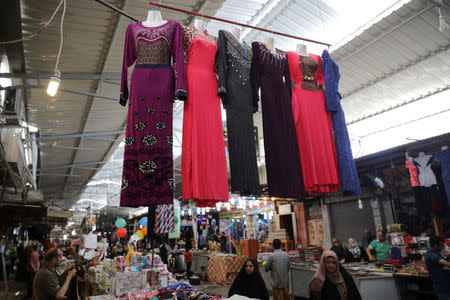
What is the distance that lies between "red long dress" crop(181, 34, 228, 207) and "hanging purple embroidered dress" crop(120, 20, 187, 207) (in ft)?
0.34

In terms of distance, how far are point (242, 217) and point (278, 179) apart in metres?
16.0

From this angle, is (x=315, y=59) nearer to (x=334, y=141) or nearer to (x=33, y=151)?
(x=334, y=141)

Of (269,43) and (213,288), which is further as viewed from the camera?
(213,288)

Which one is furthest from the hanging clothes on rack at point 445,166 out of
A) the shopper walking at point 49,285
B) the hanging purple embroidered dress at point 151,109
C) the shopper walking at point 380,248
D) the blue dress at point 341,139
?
the shopper walking at point 49,285

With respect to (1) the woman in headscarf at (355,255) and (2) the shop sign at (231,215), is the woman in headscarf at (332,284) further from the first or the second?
(2) the shop sign at (231,215)

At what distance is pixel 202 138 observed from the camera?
6.85ft

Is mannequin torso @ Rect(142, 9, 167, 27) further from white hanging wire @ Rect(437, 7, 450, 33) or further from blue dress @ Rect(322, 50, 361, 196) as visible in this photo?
white hanging wire @ Rect(437, 7, 450, 33)

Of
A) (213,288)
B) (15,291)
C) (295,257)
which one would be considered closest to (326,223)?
(295,257)

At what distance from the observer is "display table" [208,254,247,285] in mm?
9680

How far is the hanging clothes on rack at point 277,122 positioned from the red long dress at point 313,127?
106mm

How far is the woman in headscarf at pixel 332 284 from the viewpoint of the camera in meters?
3.36

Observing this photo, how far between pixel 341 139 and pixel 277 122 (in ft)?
2.05

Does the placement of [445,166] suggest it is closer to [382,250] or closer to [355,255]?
[382,250]

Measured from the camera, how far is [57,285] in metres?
3.77
